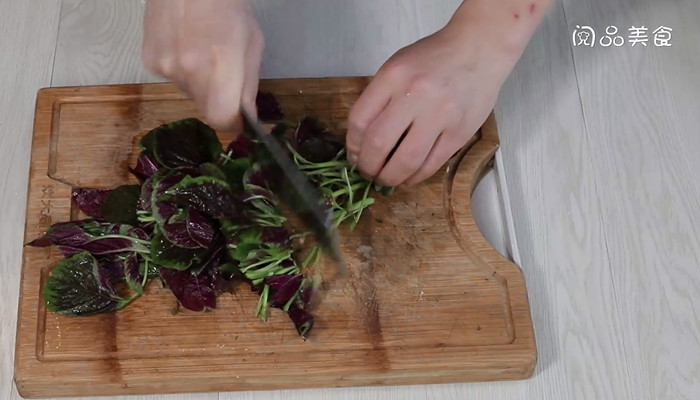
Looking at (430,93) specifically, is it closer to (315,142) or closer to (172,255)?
(315,142)

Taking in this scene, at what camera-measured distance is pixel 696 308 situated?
4.36 ft

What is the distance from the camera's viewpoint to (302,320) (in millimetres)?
1196

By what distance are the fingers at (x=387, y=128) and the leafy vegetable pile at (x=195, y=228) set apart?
13 cm

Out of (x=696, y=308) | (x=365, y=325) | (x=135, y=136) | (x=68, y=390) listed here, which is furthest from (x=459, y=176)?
(x=68, y=390)

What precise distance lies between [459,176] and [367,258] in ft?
0.71

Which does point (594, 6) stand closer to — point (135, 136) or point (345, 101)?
point (345, 101)

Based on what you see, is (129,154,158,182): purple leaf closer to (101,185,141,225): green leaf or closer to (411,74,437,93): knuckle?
(101,185,141,225): green leaf

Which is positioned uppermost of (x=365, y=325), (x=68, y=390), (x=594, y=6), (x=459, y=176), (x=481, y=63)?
(x=481, y=63)

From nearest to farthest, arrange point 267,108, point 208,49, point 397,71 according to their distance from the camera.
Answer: point 208,49 → point 397,71 → point 267,108

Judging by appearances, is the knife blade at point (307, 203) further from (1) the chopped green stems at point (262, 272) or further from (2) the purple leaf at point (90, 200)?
(2) the purple leaf at point (90, 200)

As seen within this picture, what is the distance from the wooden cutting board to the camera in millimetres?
1193

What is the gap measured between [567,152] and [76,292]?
900 millimetres

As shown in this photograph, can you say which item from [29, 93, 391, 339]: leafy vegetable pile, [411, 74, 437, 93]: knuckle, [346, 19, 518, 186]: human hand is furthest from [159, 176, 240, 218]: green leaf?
[411, 74, 437, 93]: knuckle

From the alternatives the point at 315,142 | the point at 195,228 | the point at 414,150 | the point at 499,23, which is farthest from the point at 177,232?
the point at 499,23
